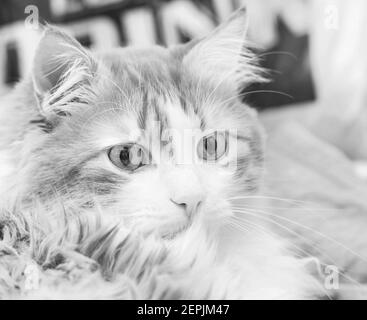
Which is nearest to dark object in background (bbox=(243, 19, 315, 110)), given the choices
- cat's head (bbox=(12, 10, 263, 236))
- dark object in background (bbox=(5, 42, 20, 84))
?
cat's head (bbox=(12, 10, 263, 236))

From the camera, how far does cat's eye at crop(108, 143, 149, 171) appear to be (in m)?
0.80

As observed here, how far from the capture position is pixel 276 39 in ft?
3.97

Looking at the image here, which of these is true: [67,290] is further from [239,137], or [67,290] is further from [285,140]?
[285,140]

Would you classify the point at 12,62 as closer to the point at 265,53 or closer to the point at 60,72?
the point at 60,72

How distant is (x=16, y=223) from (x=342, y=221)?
0.64 metres

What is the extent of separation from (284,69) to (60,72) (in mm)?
605

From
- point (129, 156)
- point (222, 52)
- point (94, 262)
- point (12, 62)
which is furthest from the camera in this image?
point (12, 62)

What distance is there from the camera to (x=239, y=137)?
3.10 ft

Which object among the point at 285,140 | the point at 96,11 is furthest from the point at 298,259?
the point at 96,11

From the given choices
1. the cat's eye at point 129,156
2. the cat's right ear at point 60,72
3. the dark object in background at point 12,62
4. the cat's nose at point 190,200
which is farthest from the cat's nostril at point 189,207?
the dark object in background at point 12,62

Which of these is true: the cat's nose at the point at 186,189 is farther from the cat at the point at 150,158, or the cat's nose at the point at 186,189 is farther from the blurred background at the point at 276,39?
the blurred background at the point at 276,39

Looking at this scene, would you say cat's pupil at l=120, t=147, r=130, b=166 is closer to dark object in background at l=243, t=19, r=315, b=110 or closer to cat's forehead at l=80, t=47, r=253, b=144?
cat's forehead at l=80, t=47, r=253, b=144

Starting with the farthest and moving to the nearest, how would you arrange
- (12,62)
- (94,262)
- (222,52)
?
(12,62) → (222,52) → (94,262)

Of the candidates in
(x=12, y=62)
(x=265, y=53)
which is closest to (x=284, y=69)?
(x=265, y=53)
